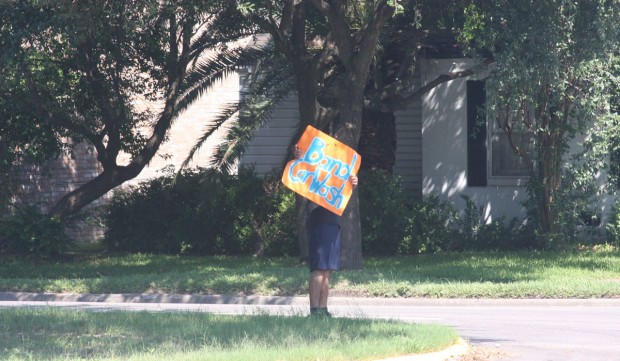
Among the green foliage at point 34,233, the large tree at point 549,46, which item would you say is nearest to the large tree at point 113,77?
the green foliage at point 34,233

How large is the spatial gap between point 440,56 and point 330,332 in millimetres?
13614

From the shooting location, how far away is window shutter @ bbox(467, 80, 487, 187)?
21.1 metres

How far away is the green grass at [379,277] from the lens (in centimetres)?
1437

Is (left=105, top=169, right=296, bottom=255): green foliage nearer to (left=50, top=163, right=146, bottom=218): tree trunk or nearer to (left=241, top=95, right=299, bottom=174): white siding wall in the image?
(left=241, top=95, right=299, bottom=174): white siding wall

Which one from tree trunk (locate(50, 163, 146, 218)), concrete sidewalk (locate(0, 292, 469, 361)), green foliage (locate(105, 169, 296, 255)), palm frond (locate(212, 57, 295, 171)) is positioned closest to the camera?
concrete sidewalk (locate(0, 292, 469, 361))

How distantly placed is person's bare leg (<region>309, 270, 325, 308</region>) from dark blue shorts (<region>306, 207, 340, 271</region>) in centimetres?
8

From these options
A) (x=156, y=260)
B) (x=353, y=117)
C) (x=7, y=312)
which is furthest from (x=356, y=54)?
(x=7, y=312)

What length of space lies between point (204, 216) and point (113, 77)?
4068 millimetres

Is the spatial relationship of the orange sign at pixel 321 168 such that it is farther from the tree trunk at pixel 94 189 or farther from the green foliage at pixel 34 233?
the tree trunk at pixel 94 189

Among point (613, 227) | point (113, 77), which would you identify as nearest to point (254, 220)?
point (113, 77)

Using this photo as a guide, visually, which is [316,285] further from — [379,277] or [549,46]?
[549,46]

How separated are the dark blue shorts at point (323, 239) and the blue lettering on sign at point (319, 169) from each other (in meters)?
0.26

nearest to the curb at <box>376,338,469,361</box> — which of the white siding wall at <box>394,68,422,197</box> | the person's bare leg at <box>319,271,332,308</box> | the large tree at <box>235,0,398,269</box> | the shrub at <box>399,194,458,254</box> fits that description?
the person's bare leg at <box>319,271,332,308</box>

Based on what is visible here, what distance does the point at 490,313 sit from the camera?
42.5 ft
